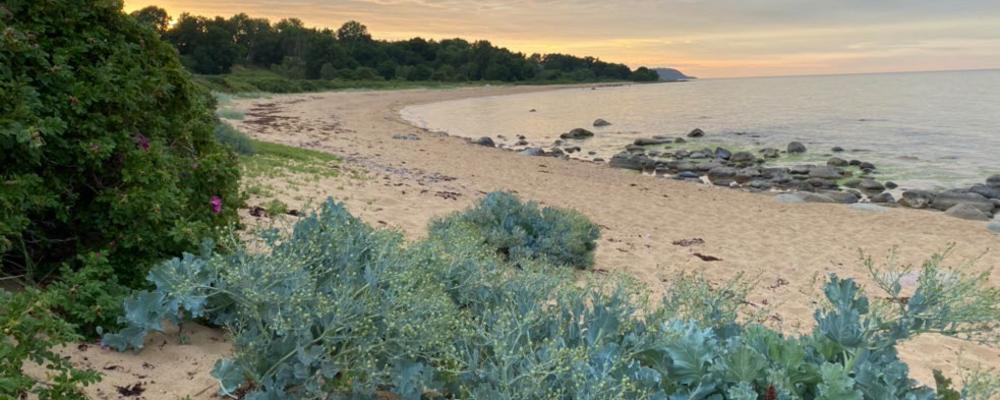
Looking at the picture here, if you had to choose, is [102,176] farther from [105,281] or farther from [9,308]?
[9,308]

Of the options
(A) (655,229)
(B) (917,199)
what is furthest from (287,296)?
(B) (917,199)

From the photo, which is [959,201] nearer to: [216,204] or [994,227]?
[994,227]

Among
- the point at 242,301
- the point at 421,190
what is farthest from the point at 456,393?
the point at 421,190

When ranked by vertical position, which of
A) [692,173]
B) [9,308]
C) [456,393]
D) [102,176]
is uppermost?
[102,176]

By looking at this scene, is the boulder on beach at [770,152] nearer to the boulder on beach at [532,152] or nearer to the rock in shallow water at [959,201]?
the boulder on beach at [532,152]

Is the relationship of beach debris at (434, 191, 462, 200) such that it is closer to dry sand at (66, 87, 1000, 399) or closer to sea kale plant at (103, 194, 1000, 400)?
dry sand at (66, 87, 1000, 399)

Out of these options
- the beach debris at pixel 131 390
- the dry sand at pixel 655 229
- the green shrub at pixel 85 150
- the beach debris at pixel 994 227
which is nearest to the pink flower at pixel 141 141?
the green shrub at pixel 85 150

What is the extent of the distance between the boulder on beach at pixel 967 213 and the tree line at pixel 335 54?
235 ft

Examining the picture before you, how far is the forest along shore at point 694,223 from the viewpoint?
8.27 meters

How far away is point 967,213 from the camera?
1512cm

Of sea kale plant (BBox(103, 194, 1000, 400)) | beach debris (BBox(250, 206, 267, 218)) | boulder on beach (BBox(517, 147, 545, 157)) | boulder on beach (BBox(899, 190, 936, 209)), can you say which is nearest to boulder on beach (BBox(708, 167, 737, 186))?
boulder on beach (BBox(899, 190, 936, 209))

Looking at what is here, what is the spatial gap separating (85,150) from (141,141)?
0.37m

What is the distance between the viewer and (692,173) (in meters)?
21.9

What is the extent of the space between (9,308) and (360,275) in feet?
5.30
